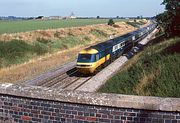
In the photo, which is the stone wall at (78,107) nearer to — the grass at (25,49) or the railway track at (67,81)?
the railway track at (67,81)

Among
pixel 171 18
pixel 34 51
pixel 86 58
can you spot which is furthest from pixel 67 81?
pixel 34 51

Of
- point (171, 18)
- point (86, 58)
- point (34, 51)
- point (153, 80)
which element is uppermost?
point (171, 18)

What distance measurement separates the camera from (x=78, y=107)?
577cm

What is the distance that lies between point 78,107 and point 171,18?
3037 cm

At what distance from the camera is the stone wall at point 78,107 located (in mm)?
5281

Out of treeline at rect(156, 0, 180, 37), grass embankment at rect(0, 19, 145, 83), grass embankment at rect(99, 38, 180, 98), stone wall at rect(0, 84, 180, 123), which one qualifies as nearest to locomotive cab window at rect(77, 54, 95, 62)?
grass embankment at rect(0, 19, 145, 83)

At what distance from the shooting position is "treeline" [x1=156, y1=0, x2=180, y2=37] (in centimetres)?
3325

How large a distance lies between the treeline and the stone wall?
2836cm

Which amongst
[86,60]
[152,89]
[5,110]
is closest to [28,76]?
[86,60]

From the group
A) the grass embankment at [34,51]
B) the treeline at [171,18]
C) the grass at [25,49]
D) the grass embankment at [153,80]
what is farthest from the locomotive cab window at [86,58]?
the grass embankment at [153,80]

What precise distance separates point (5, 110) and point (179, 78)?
883 cm

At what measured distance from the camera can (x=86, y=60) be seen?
1169 inches

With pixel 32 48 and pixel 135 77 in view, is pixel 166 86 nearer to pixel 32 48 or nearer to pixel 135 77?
pixel 135 77

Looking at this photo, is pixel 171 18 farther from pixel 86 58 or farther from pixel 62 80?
pixel 62 80
